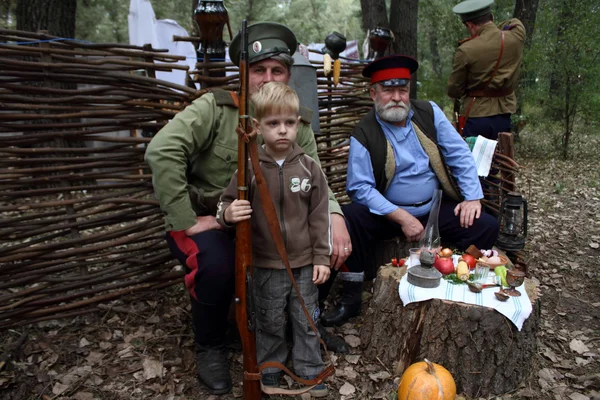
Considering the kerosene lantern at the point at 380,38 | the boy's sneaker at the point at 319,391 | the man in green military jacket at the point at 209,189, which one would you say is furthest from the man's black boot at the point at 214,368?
the kerosene lantern at the point at 380,38

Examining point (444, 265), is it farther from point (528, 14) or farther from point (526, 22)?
point (528, 14)

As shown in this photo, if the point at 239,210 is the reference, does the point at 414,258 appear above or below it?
below

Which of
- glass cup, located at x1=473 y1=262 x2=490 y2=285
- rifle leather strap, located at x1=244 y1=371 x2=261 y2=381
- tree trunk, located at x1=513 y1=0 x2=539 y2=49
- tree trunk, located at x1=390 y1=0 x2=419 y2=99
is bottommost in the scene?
rifle leather strap, located at x1=244 y1=371 x2=261 y2=381

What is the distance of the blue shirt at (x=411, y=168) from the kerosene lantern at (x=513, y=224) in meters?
0.25

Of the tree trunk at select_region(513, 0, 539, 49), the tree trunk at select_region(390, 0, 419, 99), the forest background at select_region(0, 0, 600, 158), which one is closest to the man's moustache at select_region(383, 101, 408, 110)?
the tree trunk at select_region(390, 0, 419, 99)

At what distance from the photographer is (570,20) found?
332 inches

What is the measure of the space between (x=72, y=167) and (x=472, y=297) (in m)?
2.78

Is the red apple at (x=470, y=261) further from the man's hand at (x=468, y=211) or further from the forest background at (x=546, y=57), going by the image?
the forest background at (x=546, y=57)

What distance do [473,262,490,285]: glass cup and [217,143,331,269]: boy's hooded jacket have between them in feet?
3.19

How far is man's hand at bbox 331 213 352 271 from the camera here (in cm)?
252

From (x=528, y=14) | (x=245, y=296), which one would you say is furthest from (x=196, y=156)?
(x=528, y=14)

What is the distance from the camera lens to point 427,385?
85.0 inches

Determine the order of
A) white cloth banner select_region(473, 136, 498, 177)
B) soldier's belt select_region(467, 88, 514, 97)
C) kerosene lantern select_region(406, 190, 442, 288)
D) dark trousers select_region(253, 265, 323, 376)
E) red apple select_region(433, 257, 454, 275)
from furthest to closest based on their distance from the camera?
soldier's belt select_region(467, 88, 514, 97) → white cloth banner select_region(473, 136, 498, 177) → red apple select_region(433, 257, 454, 275) → kerosene lantern select_region(406, 190, 442, 288) → dark trousers select_region(253, 265, 323, 376)

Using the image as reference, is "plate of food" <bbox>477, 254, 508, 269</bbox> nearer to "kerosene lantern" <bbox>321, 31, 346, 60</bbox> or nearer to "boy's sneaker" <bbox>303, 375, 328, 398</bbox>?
"boy's sneaker" <bbox>303, 375, 328, 398</bbox>
